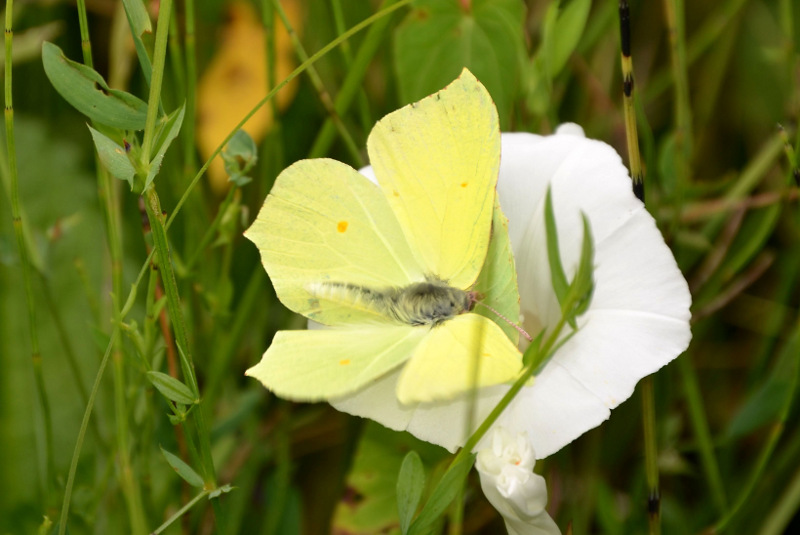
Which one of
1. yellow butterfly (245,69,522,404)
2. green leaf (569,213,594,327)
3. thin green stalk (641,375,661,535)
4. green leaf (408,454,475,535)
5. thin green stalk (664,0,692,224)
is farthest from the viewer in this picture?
thin green stalk (664,0,692,224)

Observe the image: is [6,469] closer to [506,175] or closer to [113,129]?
[113,129]

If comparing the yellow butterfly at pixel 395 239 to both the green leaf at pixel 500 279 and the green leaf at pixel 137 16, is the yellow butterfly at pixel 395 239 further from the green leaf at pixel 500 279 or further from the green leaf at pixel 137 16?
the green leaf at pixel 137 16

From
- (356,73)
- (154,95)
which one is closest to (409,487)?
(154,95)

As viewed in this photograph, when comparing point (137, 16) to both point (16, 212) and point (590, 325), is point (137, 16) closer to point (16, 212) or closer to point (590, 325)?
point (16, 212)

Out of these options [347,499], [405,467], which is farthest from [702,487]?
[405,467]

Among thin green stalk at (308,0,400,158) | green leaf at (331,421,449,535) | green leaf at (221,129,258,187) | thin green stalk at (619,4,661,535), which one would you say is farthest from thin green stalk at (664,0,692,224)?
green leaf at (221,129,258,187)

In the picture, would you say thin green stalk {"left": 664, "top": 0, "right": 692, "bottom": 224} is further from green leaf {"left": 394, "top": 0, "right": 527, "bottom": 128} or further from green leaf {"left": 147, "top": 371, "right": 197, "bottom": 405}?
green leaf {"left": 147, "top": 371, "right": 197, "bottom": 405}
